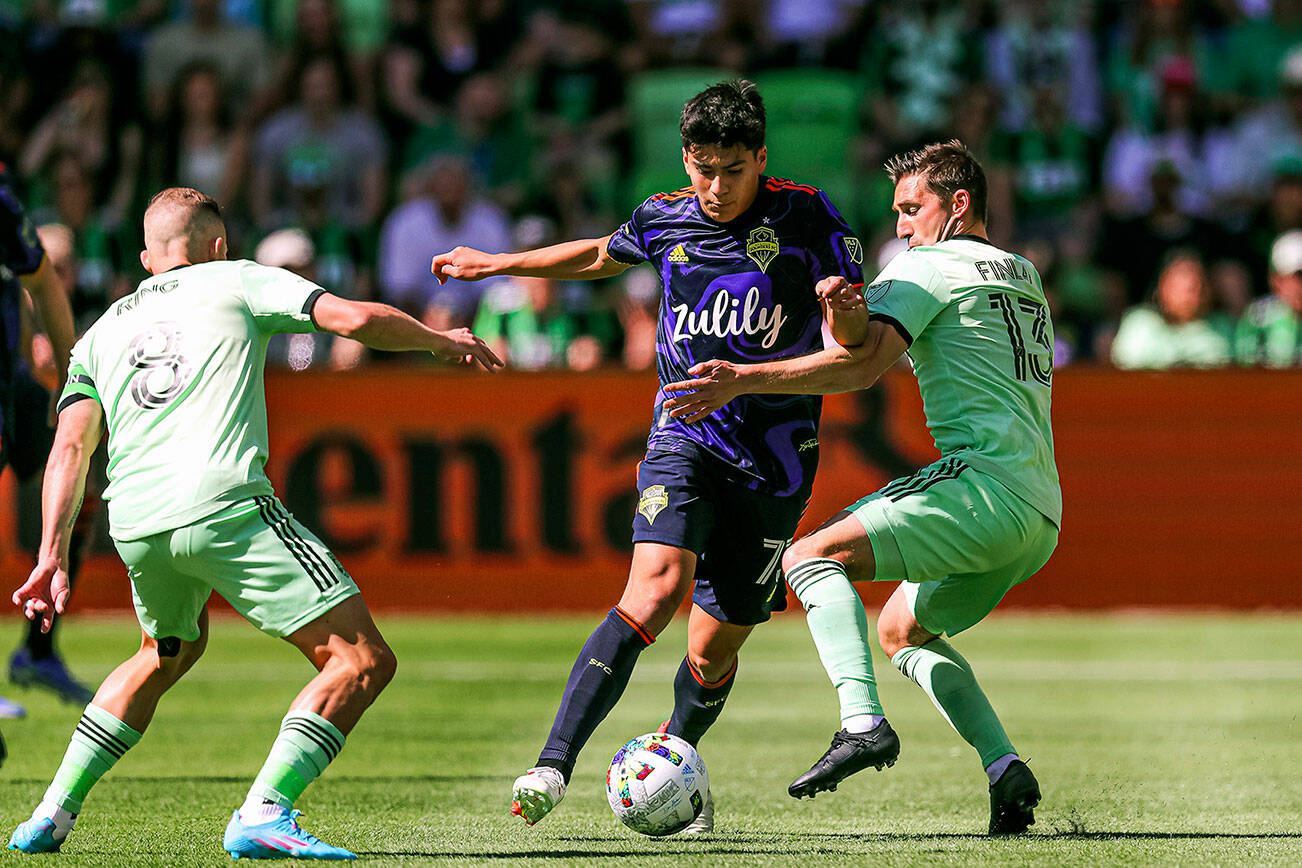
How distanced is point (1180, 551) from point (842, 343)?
338 inches

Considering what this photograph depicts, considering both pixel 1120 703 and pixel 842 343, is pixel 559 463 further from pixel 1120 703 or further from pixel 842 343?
pixel 842 343

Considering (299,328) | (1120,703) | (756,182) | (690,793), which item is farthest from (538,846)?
(1120,703)

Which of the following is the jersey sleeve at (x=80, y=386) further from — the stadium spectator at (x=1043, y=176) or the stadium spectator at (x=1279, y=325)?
the stadium spectator at (x=1043, y=176)

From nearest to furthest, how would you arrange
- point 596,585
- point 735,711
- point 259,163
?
1. point 735,711
2. point 596,585
3. point 259,163

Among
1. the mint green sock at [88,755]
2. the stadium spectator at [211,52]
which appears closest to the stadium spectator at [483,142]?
the stadium spectator at [211,52]

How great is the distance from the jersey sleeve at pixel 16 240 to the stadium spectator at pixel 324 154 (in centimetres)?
840

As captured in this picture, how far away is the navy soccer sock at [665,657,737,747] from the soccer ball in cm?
50

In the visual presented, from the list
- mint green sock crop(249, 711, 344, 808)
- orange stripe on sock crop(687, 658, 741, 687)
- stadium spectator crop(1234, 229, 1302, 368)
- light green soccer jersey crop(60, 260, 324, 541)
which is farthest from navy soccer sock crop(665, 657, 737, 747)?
stadium spectator crop(1234, 229, 1302, 368)

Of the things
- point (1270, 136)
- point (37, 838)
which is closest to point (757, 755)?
point (37, 838)

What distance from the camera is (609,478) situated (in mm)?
13305

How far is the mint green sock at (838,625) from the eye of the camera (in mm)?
5590

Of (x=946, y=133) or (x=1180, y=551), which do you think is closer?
(x=1180, y=551)

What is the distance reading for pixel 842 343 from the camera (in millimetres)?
5594

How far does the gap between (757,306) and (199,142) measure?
36.8ft
